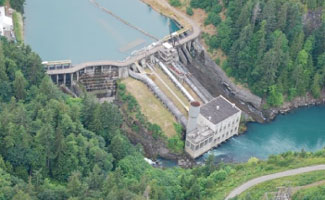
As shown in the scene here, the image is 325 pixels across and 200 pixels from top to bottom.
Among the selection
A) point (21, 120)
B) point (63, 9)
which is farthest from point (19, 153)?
point (63, 9)

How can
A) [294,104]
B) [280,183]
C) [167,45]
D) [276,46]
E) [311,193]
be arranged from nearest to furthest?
[311,193], [280,183], [276,46], [294,104], [167,45]

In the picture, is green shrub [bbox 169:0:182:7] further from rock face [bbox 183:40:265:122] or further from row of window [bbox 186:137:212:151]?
row of window [bbox 186:137:212:151]

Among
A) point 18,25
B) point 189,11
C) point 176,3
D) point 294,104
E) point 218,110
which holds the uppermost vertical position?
point 176,3

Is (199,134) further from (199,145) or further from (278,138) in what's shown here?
(278,138)

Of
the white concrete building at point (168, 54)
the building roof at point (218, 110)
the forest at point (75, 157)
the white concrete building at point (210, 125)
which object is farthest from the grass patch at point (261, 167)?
the white concrete building at point (168, 54)

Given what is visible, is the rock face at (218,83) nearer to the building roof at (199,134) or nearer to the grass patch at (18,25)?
the building roof at (199,134)

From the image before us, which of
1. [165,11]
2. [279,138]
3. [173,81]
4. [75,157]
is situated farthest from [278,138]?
[165,11]

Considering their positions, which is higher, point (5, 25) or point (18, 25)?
point (18, 25)
